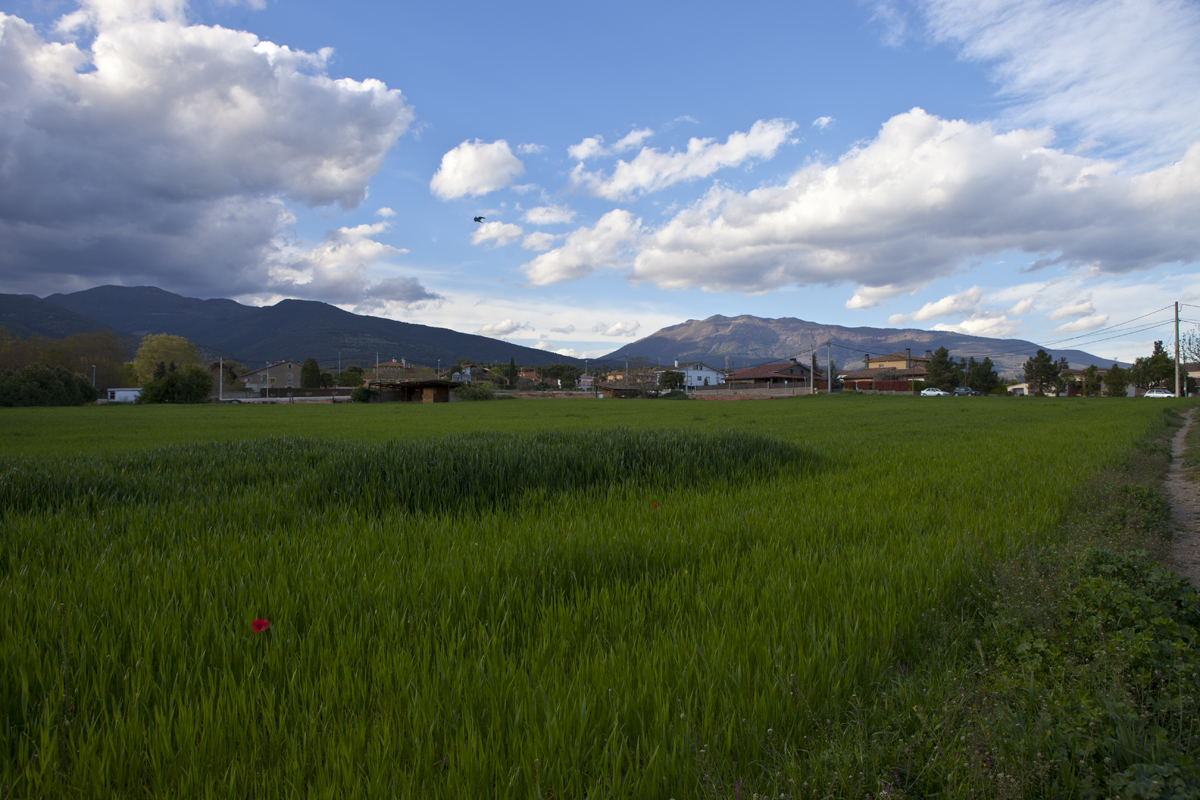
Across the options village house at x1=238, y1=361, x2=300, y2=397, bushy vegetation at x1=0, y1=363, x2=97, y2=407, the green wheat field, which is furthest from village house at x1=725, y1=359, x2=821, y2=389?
the green wheat field

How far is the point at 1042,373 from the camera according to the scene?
84.9 metres

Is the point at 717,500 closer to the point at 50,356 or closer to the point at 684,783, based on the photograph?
the point at 684,783

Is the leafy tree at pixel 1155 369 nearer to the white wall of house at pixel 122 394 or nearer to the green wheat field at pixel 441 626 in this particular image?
the green wheat field at pixel 441 626

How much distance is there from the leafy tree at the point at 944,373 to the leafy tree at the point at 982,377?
1.67 meters

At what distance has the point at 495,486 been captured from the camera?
6062 mm

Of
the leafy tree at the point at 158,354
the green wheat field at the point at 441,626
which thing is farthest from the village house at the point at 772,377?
the leafy tree at the point at 158,354

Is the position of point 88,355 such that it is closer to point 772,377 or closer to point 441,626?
point 772,377

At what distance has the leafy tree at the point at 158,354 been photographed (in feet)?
332

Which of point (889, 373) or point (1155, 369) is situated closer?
point (1155, 369)

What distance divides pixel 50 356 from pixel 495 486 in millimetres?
123205

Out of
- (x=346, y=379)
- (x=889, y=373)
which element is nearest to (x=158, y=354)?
(x=346, y=379)

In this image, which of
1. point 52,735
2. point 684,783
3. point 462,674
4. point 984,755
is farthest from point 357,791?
point 984,755

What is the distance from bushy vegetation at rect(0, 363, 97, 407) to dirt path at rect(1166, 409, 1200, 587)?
72.8 m

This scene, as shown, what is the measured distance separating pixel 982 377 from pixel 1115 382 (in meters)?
14.8
